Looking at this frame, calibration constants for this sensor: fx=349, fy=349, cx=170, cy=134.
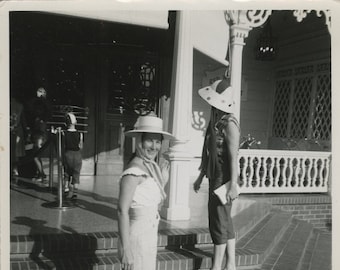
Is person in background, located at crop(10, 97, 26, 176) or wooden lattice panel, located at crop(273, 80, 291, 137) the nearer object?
person in background, located at crop(10, 97, 26, 176)

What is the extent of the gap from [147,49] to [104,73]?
876mm

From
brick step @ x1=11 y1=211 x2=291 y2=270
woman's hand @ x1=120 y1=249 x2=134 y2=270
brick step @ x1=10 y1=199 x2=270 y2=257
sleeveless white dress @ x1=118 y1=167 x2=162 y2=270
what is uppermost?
sleeveless white dress @ x1=118 y1=167 x2=162 y2=270

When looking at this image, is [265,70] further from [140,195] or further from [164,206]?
[140,195]

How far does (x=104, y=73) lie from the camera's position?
6.11 m

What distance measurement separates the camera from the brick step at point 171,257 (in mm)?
2812

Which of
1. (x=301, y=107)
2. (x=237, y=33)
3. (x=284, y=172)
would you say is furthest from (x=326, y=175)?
(x=237, y=33)

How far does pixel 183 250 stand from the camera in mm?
3240

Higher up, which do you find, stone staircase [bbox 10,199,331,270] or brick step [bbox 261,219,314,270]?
stone staircase [bbox 10,199,331,270]

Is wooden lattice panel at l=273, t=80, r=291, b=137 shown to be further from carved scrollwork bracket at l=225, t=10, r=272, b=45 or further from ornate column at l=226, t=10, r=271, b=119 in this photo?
carved scrollwork bracket at l=225, t=10, r=272, b=45

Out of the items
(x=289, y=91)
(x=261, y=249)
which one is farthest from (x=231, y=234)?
(x=289, y=91)

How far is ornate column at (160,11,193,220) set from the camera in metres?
3.80

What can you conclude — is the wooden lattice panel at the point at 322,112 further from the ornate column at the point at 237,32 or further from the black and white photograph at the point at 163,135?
the ornate column at the point at 237,32

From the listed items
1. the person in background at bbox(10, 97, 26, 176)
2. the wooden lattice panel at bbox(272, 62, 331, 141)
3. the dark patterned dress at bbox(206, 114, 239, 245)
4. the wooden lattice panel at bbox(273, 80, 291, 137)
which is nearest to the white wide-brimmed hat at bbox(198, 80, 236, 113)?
the dark patterned dress at bbox(206, 114, 239, 245)

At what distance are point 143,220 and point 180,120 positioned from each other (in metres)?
1.91
